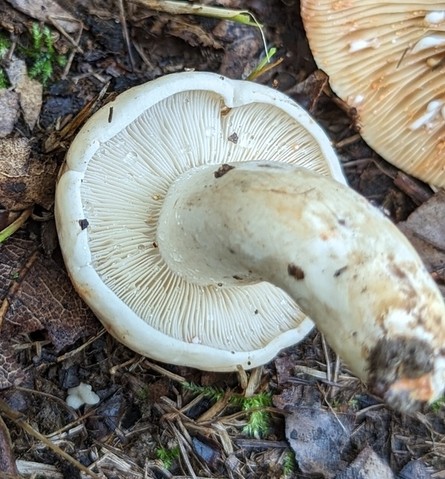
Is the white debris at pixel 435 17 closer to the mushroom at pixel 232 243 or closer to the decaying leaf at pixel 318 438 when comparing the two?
the mushroom at pixel 232 243

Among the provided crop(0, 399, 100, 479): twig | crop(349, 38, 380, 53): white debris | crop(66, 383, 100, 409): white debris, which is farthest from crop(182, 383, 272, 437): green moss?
crop(349, 38, 380, 53): white debris

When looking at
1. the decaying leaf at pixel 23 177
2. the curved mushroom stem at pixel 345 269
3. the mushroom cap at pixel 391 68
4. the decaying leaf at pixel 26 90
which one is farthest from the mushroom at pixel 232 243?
the mushroom cap at pixel 391 68

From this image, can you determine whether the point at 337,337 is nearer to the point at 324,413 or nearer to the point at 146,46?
the point at 324,413

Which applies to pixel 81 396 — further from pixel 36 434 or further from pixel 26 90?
pixel 26 90

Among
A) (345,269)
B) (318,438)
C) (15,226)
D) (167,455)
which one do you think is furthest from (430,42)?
(167,455)

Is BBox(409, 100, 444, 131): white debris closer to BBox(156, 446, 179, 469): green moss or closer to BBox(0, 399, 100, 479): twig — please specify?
BBox(156, 446, 179, 469): green moss
